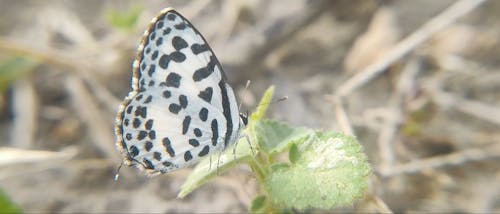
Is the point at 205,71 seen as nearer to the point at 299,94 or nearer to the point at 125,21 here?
the point at 299,94

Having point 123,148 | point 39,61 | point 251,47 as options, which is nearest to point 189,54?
point 123,148

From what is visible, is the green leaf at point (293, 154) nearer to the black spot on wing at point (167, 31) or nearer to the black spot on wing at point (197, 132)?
the black spot on wing at point (197, 132)

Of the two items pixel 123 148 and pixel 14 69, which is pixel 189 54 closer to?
pixel 123 148

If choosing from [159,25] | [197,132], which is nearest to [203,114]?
[197,132]

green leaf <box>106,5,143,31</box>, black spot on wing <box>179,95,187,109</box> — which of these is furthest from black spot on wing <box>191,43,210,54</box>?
green leaf <box>106,5,143,31</box>

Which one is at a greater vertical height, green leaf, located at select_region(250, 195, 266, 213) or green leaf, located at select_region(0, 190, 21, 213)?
green leaf, located at select_region(0, 190, 21, 213)

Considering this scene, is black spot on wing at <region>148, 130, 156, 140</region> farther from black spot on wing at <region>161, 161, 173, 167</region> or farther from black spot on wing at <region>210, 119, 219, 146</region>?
black spot on wing at <region>210, 119, 219, 146</region>

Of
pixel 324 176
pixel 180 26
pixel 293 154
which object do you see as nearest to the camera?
pixel 324 176
